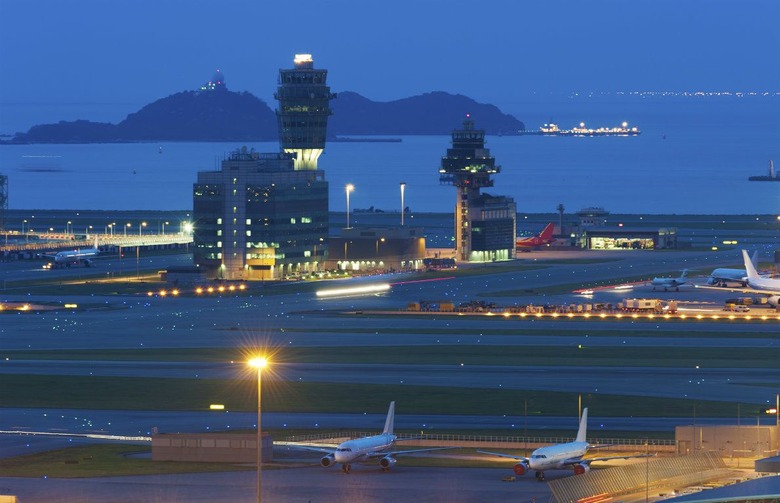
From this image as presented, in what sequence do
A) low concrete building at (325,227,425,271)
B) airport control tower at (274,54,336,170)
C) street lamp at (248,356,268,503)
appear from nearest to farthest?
street lamp at (248,356,268,503)
low concrete building at (325,227,425,271)
airport control tower at (274,54,336,170)

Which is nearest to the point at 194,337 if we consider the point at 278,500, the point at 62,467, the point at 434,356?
the point at 434,356

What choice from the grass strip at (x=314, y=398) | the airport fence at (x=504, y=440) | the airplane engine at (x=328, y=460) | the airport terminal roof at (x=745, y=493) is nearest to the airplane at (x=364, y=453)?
the airplane engine at (x=328, y=460)

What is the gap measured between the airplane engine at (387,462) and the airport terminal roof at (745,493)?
58.3 ft

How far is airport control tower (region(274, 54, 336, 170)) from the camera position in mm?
174000

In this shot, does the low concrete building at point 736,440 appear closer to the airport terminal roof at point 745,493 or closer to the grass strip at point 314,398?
the grass strip at point 314,398

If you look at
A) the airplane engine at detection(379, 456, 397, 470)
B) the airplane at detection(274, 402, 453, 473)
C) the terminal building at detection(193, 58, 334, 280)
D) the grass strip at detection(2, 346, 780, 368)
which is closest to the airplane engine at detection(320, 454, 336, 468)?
the airplane at detection(274, 402, 453, 473)

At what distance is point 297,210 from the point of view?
6363 inches

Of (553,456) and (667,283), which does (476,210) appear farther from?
(553,456)

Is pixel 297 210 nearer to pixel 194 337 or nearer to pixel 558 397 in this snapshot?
pixel 194 337

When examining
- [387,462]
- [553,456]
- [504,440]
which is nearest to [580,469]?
[553,456]

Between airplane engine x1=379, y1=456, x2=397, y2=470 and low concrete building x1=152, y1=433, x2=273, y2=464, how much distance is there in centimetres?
476

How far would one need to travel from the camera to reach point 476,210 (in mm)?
179625

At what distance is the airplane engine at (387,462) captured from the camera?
60.8 metres

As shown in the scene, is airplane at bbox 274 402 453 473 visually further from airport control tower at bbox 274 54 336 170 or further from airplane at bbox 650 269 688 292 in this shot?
airport control tower at bbox 274 54 336 170
